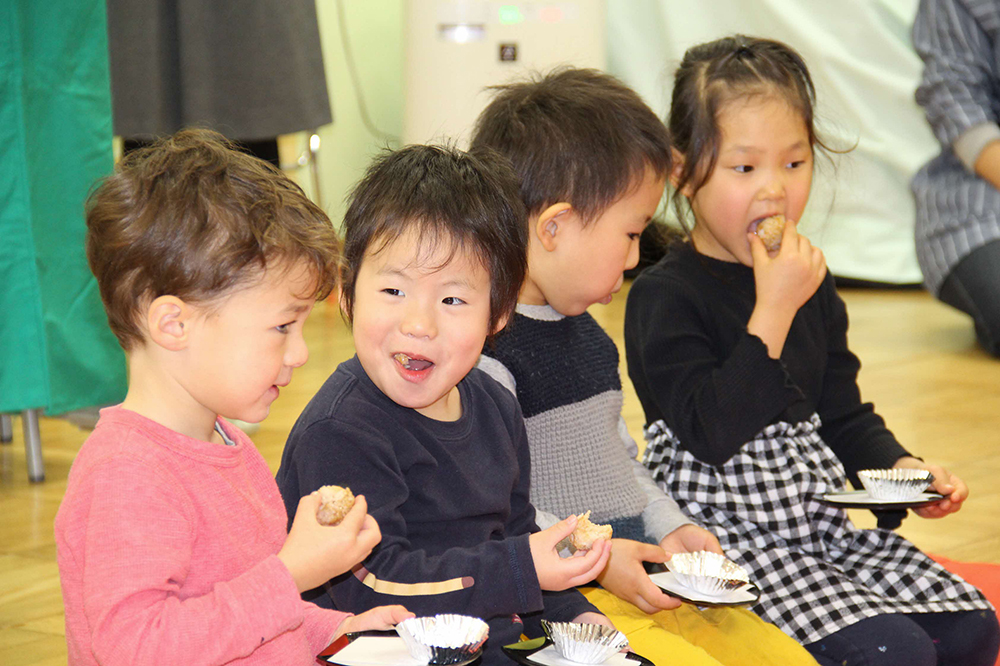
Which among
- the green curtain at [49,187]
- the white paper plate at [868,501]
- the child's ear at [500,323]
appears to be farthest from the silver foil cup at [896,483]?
the green curtain at [49,187]

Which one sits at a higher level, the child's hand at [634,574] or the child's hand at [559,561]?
the child's hand at [559,561]

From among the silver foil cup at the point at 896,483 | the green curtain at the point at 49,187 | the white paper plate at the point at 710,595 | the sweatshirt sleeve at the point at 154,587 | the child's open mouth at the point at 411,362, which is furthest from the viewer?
the green curtain at the point at 49,187

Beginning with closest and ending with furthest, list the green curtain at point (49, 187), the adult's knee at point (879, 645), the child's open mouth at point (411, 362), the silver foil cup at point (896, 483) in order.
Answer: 1. the child's open mouth at point (411, 362)
2. the adult's knee at point (879, 645)
3. the silver foil cup at point (896, 483)
4. the green curtain at point (49, 187)

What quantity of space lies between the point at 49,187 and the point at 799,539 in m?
1.43

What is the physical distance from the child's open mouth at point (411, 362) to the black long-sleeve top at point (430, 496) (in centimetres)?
5

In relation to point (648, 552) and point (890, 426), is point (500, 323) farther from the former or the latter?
point (890, 426)

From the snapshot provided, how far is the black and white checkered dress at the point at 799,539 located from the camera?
49.6 inches

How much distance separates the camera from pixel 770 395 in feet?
4.27

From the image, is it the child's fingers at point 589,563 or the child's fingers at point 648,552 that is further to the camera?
the child's fingers at point 648,552

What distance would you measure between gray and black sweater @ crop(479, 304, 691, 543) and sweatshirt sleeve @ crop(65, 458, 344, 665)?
47cm

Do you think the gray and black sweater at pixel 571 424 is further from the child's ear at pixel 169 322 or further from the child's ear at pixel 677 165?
the child's ear at pixel 169 322

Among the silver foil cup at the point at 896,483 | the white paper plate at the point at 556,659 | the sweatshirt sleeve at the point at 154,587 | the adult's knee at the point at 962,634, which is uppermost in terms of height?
the sweatshirt sleeve at the point at 154,587

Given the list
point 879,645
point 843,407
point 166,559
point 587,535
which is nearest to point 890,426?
point 843,407

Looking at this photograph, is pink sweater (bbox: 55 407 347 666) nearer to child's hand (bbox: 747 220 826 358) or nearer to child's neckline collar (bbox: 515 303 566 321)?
child's neckline collar (bbox: 515 303 566 321)
